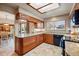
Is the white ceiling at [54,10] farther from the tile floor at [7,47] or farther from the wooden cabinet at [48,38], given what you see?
the tile floor at [7,47]

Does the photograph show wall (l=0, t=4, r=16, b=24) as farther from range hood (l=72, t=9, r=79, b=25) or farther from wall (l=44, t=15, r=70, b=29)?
range hood (l=72, t=9, r=79, b=25)

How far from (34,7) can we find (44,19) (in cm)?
27

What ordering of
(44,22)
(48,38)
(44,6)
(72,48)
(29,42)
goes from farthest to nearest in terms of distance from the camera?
(29,42)
(48,38)
(44,22)
(44,6)
(72,48)

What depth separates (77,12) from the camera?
1.28 meters

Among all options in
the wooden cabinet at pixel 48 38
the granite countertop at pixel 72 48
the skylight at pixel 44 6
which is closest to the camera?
the granite countertop at pixel 72 48

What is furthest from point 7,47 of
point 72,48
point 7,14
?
point 72,48

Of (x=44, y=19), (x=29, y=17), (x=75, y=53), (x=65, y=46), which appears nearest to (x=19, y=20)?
(x=29, y=17)

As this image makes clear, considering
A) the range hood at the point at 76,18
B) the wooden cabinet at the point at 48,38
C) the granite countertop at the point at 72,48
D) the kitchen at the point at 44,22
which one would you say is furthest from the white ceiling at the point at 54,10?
the granite countertop at the point at 72,48

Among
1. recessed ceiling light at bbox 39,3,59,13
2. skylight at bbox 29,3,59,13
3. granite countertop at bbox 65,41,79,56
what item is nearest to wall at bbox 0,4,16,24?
skylight at bbox 29,3,59,13

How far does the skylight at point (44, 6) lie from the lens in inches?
51.2

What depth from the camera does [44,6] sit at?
4.36ft

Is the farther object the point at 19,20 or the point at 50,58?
the point at 19,20

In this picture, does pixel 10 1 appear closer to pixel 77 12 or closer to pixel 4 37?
pixel 4 37

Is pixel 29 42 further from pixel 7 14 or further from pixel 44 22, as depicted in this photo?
pixel 7 14
